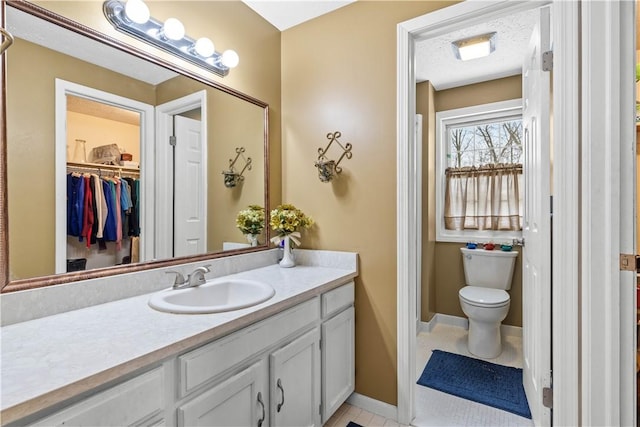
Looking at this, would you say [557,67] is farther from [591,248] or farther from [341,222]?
[341,222]

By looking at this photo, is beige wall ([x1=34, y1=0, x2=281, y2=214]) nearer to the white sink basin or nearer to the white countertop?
the white sink basin

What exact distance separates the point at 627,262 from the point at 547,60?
3.01 ft

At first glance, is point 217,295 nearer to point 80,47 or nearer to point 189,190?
point 189,190

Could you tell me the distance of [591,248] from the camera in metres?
1.21

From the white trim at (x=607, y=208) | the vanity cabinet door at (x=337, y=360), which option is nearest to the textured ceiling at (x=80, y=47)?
the vanity cabinet door at (x=337, y=360)

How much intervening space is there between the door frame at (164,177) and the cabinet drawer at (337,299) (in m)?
0.79

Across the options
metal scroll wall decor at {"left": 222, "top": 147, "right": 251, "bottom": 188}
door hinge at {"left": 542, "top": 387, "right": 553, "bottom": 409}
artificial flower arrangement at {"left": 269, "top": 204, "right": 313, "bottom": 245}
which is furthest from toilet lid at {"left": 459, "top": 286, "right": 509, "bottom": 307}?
metal scroll wall decor at {"left": 222, "top": 147, "right": 251, "bottom": 188}

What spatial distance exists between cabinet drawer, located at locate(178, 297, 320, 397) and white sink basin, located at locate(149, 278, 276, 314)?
0.10m

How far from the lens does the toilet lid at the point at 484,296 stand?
7.61ft

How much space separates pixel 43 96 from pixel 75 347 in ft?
2.90

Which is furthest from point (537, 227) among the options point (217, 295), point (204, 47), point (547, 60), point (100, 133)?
point (100, 133)

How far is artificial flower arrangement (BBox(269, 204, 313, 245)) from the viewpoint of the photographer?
1949 mm

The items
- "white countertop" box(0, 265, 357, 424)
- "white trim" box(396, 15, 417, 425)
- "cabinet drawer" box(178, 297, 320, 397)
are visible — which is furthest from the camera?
"white trim" box(396, 15, 417, 425)

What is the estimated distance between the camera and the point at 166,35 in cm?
146
